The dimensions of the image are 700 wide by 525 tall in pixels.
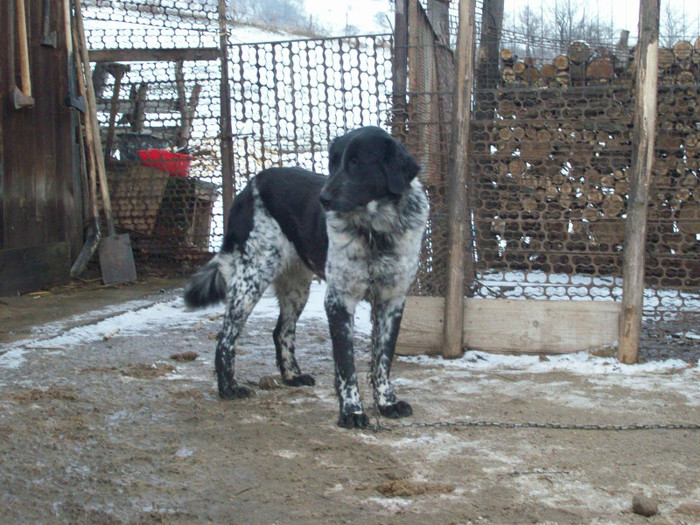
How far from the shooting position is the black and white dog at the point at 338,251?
3.42 metres

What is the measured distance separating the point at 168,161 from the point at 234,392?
4.78m

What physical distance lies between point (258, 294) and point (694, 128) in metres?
3.14

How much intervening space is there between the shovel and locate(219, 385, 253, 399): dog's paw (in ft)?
14.0

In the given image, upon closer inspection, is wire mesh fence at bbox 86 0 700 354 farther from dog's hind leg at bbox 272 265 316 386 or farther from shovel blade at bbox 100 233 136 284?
shovel blade at bbox 100 233 136 284

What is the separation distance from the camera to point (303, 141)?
7.05 m

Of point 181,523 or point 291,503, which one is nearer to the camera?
point 181,523

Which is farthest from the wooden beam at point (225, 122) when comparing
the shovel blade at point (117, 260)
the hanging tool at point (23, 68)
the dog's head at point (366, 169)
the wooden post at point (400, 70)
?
the dog's head at point (366, 169)

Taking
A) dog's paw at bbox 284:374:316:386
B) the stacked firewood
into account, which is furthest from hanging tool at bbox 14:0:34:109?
the stacked firewood

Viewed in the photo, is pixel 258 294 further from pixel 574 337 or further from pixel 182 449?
pixel 574 337

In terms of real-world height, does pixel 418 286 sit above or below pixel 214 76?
below

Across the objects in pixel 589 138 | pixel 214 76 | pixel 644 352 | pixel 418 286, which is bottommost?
pixel 644 352

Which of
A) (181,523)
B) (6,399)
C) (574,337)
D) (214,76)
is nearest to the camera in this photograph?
(181,523)

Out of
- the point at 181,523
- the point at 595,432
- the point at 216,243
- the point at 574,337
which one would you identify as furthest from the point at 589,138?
the point at 216,243

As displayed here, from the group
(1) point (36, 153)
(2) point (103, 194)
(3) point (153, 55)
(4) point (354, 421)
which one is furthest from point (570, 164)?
(1) point (36, 153)
